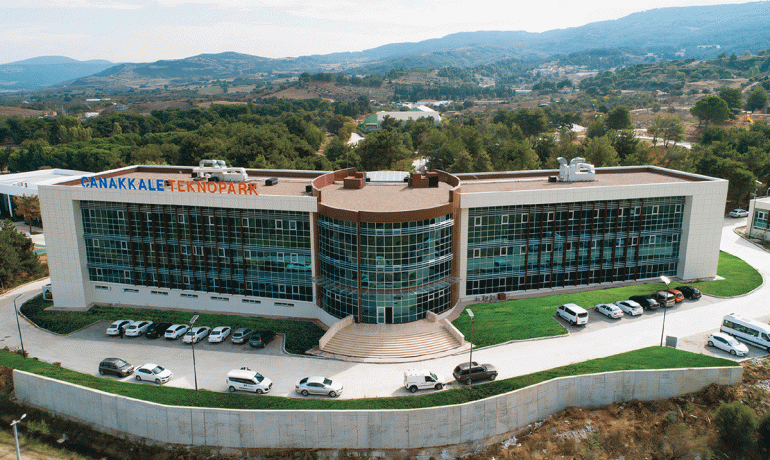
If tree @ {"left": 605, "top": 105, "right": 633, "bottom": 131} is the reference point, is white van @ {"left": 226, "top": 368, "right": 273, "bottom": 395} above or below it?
below

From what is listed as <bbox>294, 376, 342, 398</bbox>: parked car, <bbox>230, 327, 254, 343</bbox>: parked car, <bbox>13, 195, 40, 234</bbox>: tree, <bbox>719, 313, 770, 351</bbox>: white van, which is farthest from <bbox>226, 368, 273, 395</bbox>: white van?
<bbox>13, 195, 40, 234</bbox>: tree

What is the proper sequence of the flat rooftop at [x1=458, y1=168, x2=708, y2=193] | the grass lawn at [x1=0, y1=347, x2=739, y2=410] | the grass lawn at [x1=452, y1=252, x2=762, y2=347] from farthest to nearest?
1. the flat rooftop at [x1=458, y1=168, x2=708, y2=193]
2. the grass lawn at [x1=452, y1=252, x2=762, y2=347]
3. the grass lawn at [x1=0, y1=347, x2=739, y2=410]

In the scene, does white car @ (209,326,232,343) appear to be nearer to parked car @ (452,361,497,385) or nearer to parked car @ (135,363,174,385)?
parked car @ (135,363,174,385)

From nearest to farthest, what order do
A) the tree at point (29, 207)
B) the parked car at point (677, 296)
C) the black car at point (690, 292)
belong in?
the parked car at point (677, 296), the black car at point (690, 292), the tree at point (29, 207)

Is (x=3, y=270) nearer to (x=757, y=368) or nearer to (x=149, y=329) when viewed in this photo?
(x=149, y=329)

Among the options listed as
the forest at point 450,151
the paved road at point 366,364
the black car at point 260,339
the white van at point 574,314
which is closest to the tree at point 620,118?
the forest at point 450,151

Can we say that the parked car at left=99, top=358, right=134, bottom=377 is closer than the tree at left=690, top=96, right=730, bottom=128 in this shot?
Yes

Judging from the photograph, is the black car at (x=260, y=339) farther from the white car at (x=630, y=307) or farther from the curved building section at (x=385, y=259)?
Result: the white car at (x=630, y=307)
